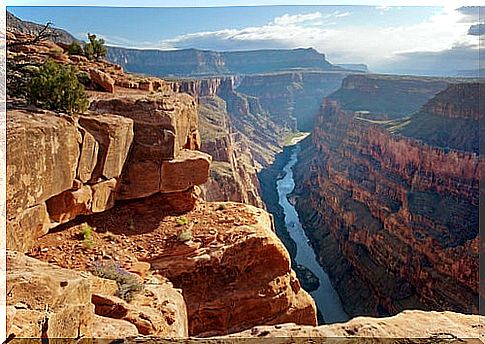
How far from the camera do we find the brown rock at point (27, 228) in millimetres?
4716

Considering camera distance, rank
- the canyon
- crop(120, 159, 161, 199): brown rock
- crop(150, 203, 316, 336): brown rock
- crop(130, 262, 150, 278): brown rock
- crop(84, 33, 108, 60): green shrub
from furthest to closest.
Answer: crop(84, 33, 108, 60): green shrub
crop(120, 159, 161, 199): brown rock
crop(150, 203, 316, 336): brown rock
crop(130, 262, 150, 278): brown rock
the canyon

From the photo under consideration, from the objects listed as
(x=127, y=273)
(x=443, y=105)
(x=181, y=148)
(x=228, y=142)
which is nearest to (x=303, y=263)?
(x=228, y=142)

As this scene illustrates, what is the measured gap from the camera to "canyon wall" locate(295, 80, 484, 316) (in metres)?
15.7

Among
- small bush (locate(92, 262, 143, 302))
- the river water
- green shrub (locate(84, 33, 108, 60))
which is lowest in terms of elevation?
the river water

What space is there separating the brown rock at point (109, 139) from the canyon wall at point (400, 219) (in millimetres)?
11053

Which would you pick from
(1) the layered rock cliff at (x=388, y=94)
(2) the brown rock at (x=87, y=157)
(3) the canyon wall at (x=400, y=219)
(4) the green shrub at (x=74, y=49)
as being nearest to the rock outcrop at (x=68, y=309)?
(2) the brown rock at (x=87, y=157)

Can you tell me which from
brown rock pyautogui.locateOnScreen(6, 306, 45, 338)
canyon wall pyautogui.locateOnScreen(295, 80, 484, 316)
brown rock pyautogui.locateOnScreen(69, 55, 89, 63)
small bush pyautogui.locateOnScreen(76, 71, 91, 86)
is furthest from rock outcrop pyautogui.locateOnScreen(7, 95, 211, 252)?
canyon wall pyautogui.locateOnScreen(295, 80, 484, 316)

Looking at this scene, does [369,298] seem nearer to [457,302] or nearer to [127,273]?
[457,302]

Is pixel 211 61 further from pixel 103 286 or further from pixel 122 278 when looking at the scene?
pixel 103 286

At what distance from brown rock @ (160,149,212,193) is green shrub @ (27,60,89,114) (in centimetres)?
182

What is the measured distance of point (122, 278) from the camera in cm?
528

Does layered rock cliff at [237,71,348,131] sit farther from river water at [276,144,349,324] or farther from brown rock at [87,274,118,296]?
brown rock at [87,274,118,296]

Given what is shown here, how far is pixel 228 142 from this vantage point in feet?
85.0

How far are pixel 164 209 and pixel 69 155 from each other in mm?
2377
